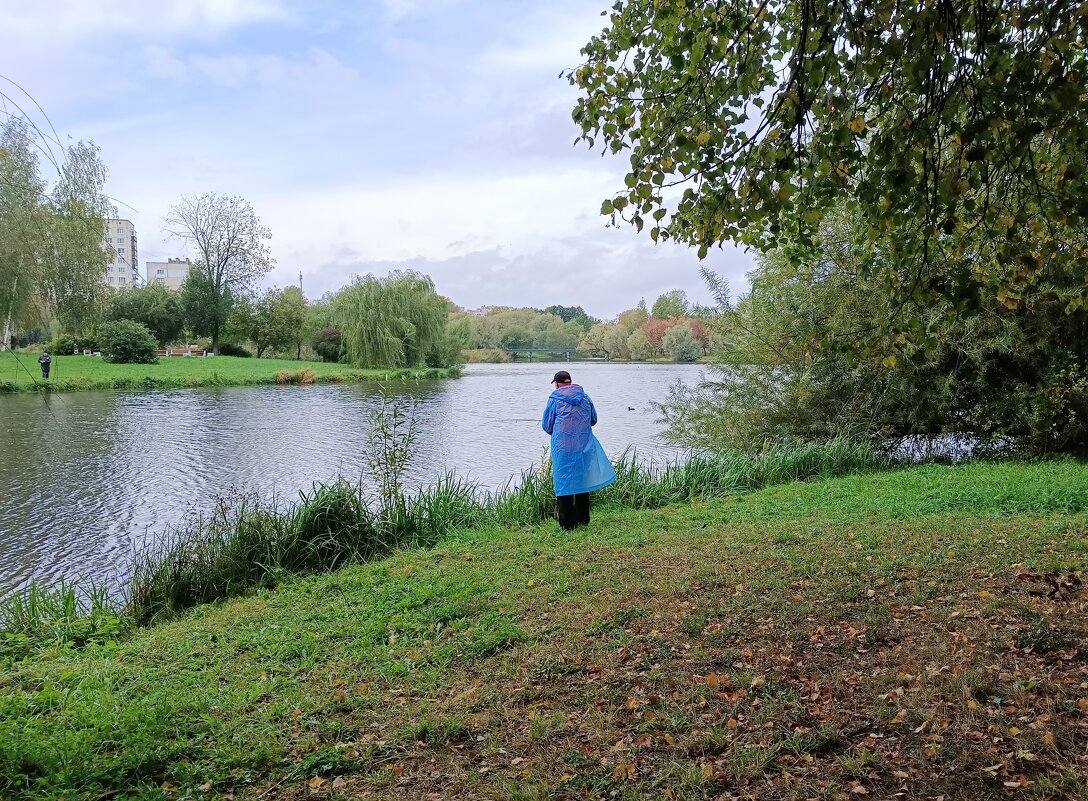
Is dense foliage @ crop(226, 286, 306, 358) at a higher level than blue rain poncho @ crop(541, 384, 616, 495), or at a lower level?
higher

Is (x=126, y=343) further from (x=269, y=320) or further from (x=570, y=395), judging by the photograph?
(x=570, y=395)

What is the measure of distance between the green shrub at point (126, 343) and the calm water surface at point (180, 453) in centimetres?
1147

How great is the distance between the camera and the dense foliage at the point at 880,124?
321 cm

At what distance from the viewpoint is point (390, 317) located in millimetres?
45594

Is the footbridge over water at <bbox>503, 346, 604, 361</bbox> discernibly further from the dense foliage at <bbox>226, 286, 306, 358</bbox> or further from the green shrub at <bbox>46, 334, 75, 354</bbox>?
the green shrub at <bbox>46, 334, 75, 354</bbox>

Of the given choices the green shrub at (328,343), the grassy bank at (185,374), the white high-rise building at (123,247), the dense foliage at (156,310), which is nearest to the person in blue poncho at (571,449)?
the white high-rise building at (123,247)

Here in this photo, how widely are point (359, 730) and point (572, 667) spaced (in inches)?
48.0

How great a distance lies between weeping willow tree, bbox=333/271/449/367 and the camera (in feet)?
149

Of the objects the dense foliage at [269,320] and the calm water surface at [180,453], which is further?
the dense foliage at [269,320]

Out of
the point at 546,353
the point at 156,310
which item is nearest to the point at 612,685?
the point at 156,310

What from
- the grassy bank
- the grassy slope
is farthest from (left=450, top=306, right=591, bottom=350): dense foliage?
the grassy slope

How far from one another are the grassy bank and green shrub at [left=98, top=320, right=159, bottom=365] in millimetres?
826

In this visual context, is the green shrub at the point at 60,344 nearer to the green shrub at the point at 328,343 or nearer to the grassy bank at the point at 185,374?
the grassy bank at the point at 185,374

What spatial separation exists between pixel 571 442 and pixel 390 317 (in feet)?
130
